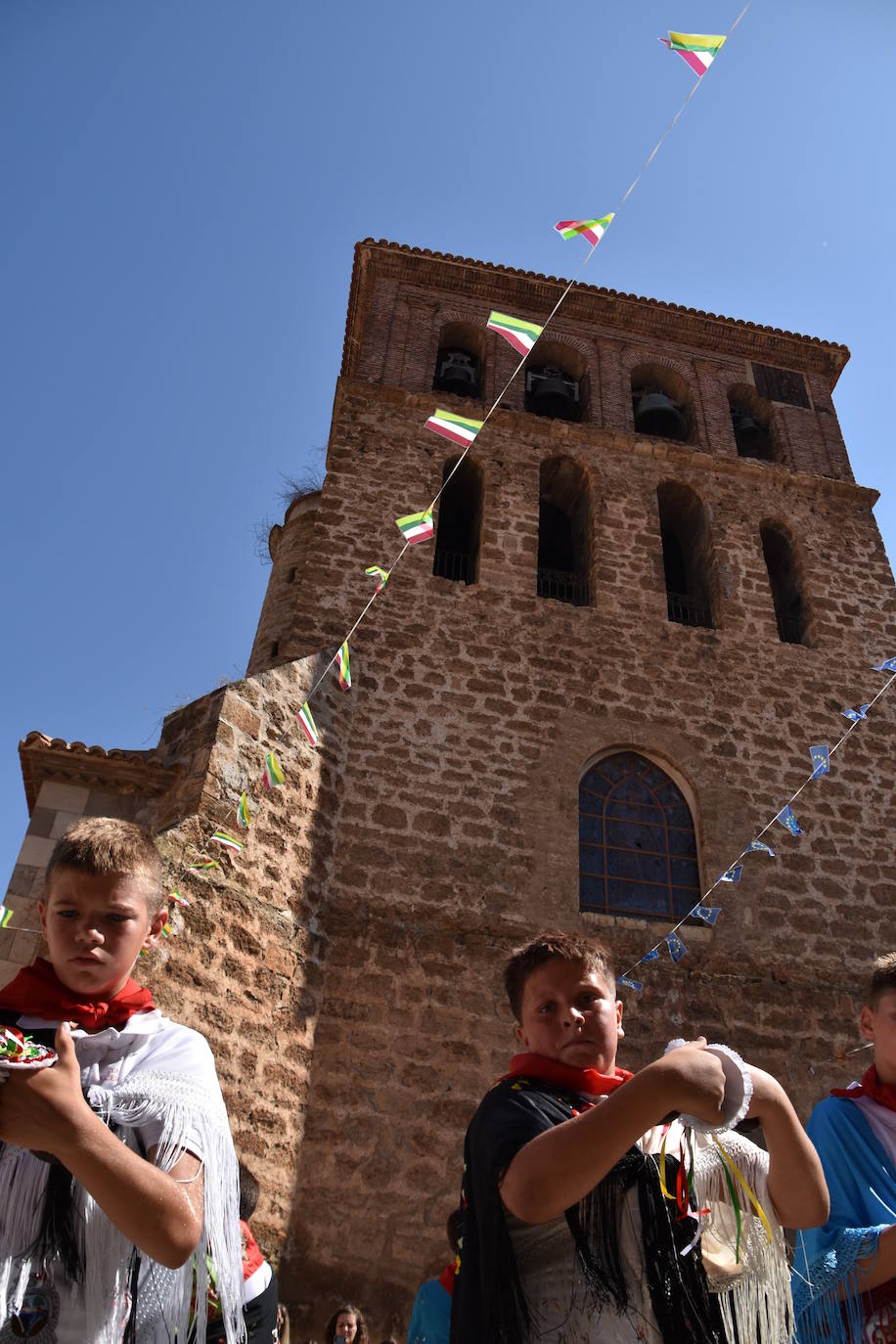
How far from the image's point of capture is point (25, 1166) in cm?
200

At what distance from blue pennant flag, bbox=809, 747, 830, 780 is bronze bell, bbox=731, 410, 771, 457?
5.31 meters

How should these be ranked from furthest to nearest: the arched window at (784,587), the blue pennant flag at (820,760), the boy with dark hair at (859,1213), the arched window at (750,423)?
the arched window at (750,423) → the arched window at (784,587) → the blue pennant flag at (820,760) → the boy with dark hair at (859,1213)

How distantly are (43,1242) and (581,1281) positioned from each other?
41.4 inches

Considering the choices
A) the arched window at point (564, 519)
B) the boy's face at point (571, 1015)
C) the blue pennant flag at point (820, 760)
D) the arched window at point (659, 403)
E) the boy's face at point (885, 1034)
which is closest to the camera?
the boy's face at point (571, 1015)

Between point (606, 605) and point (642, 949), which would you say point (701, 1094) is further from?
point (606, 605)

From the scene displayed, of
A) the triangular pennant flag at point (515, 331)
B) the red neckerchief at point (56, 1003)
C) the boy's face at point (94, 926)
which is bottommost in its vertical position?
the red neckerchief at point (56, 1003)

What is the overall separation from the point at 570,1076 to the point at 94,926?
1069 millimetres

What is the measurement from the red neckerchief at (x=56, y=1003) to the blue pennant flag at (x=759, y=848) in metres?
6.42

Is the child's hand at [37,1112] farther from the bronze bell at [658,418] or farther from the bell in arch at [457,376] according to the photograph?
the bronze bell at [658,418]

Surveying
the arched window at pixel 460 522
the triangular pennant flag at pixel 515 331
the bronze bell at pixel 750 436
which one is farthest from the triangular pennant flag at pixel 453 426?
the bronze bell at pixel 750 436

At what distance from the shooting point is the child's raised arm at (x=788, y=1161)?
6.38 feet

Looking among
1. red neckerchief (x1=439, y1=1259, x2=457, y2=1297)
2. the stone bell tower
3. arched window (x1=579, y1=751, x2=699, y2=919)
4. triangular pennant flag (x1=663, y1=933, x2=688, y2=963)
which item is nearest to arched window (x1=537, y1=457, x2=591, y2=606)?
the stone bell tower

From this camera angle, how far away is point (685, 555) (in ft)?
37.8

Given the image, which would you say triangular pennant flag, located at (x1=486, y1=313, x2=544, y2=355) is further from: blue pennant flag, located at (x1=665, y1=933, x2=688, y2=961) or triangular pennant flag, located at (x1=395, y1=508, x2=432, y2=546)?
blue pennant flag, located at (x1=665, y1=933, x2=688, y2=961)
